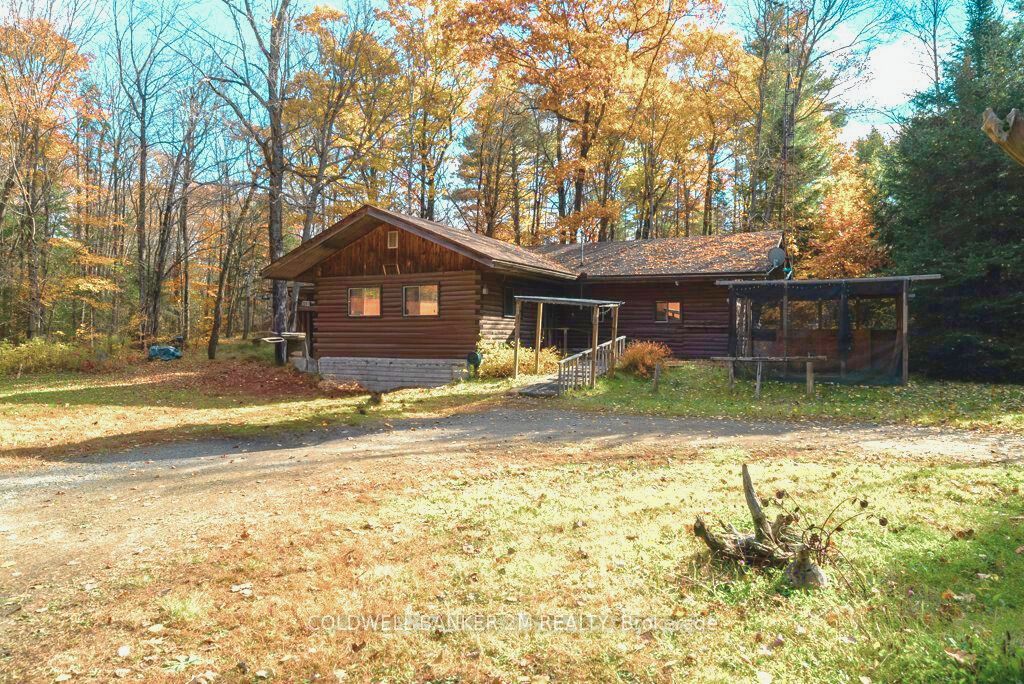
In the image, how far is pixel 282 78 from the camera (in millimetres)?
22672

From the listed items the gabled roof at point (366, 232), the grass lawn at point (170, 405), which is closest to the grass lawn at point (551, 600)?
the grass lawn at point (170, 405)

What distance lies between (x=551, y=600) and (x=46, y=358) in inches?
934

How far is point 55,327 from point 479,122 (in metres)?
24.3

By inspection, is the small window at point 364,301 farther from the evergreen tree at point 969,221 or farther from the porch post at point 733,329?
the evergreen tree at point 969,221

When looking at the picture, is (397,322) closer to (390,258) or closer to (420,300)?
(420,300)

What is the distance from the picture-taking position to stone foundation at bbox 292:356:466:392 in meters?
18.7

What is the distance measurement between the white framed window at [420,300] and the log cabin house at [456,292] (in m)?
0.03

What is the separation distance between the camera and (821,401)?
13953 millimetres

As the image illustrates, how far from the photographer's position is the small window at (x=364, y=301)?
797 inches

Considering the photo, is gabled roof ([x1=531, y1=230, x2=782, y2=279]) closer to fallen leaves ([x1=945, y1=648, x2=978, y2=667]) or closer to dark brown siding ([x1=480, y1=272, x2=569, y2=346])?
dark brown siding ([x1=480, y1=272, x2=569, y2=346])

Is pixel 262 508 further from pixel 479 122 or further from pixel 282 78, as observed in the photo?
pixel 479 122

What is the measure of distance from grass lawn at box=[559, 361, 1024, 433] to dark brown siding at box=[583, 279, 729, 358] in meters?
4.61

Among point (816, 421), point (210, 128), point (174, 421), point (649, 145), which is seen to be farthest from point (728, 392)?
point (210, 128)

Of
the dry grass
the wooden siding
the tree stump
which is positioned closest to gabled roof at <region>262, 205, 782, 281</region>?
the wooden siding
